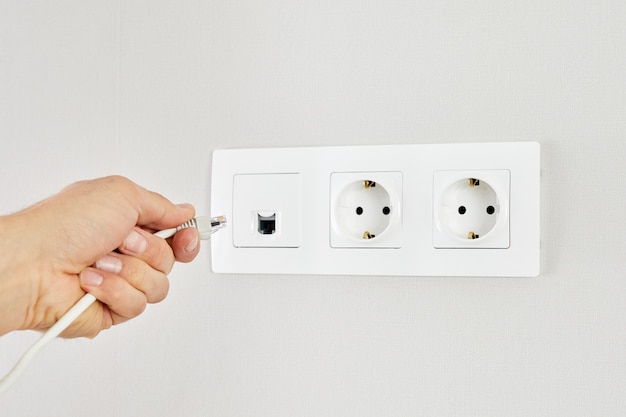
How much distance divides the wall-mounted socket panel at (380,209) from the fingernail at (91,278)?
123 millimetres

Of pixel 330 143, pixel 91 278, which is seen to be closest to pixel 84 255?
pixel 91 278

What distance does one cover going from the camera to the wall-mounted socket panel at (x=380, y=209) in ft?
1.99

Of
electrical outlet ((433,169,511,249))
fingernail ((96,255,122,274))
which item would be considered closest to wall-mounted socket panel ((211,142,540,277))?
electrical outlet ((433,169,511,249))

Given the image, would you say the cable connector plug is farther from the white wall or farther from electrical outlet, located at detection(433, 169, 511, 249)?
electrical outlet, located at detection(433, 169, 511, 249)

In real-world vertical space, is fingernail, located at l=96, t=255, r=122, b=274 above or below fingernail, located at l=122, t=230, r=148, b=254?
below

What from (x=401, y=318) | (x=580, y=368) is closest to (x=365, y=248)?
(x=401, y=318)

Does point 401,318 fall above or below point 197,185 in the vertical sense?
below

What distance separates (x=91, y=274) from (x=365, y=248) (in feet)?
0.71

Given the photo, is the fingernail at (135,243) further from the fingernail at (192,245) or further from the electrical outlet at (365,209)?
the electrical outlet at (365,209)

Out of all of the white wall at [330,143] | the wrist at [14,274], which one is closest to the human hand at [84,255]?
the wrist at [14,274]

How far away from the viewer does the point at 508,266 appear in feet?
1.98

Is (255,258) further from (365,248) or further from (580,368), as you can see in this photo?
(580,368)

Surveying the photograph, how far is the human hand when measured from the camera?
548 mm

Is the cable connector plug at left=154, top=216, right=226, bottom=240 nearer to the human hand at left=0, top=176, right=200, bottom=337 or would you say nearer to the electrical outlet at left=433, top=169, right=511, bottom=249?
the human hand at left=0, top=176, right=200, bottom=337
